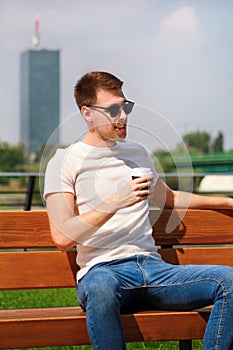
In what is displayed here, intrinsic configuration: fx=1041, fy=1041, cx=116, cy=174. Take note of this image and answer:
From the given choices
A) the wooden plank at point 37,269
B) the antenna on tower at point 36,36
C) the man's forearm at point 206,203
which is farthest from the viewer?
the antenna on tower at point 36,36

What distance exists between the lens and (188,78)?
9844 centimetres

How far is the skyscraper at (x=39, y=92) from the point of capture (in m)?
127

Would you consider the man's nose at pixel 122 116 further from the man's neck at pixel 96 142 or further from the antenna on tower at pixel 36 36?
the antenna on tower at pixel 36 36

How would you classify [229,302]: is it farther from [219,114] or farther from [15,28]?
[15,28]

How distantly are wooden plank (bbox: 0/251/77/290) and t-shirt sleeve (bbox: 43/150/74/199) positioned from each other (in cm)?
43

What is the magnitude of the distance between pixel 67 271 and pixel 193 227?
62 cm

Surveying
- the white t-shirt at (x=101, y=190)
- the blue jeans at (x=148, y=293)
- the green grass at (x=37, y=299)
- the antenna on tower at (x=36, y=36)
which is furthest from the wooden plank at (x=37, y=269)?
the antenna on tower at (x=36, y=36)

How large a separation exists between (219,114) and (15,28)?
44102 mm

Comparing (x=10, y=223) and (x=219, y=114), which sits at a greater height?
(x=10, y=223)

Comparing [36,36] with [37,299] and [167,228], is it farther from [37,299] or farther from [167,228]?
[167,228]

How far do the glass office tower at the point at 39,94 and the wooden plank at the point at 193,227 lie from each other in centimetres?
11647

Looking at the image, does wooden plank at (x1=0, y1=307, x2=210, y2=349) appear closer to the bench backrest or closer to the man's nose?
the bench backrest

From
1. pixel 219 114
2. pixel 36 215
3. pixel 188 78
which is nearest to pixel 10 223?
pixel 36 215

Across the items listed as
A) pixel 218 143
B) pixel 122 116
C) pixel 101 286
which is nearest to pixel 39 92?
pixel 218 143
